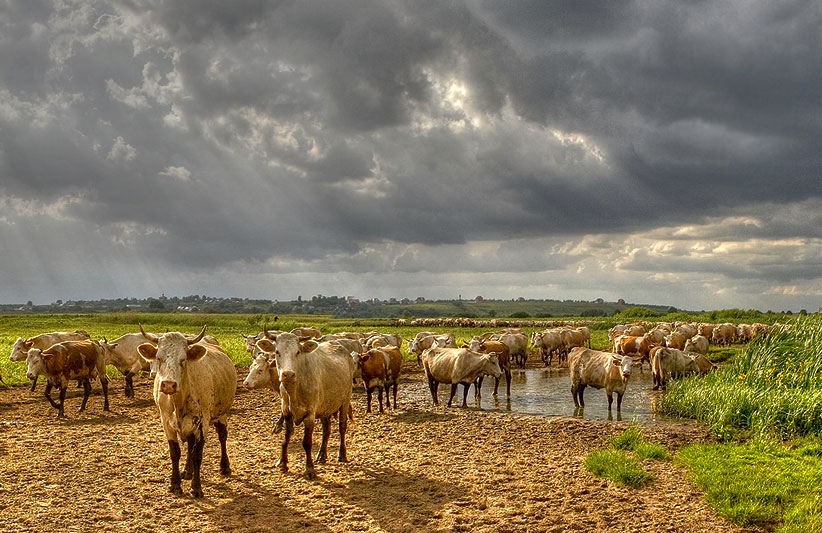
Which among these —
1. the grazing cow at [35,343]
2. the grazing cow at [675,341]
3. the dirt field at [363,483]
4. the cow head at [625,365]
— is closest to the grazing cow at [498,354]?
the cow head at [625,365]

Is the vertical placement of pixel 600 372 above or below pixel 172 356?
below

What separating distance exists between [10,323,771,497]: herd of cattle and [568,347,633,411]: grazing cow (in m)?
0.03

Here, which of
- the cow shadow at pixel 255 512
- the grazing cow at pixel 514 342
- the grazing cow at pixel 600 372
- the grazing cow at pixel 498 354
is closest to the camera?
the cow shadow at pixel 255 512

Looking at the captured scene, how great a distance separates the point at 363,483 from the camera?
33.0 feet

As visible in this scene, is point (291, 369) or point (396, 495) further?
point (291, 369)

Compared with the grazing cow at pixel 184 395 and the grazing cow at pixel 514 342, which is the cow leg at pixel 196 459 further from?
the grazing cow at pixel 514 342

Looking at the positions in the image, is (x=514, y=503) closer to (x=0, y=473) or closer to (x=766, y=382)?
(x=0, y=473)

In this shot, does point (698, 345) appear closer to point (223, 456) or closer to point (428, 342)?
point (428, 342)

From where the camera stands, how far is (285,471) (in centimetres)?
1062

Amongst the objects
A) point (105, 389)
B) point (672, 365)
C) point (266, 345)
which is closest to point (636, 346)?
point (672, 365)

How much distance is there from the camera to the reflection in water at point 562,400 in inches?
703

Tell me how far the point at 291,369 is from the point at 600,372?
1170 cm

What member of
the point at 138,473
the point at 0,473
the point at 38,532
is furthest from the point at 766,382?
the point at 0,473

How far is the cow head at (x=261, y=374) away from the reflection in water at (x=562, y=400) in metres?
7.66
